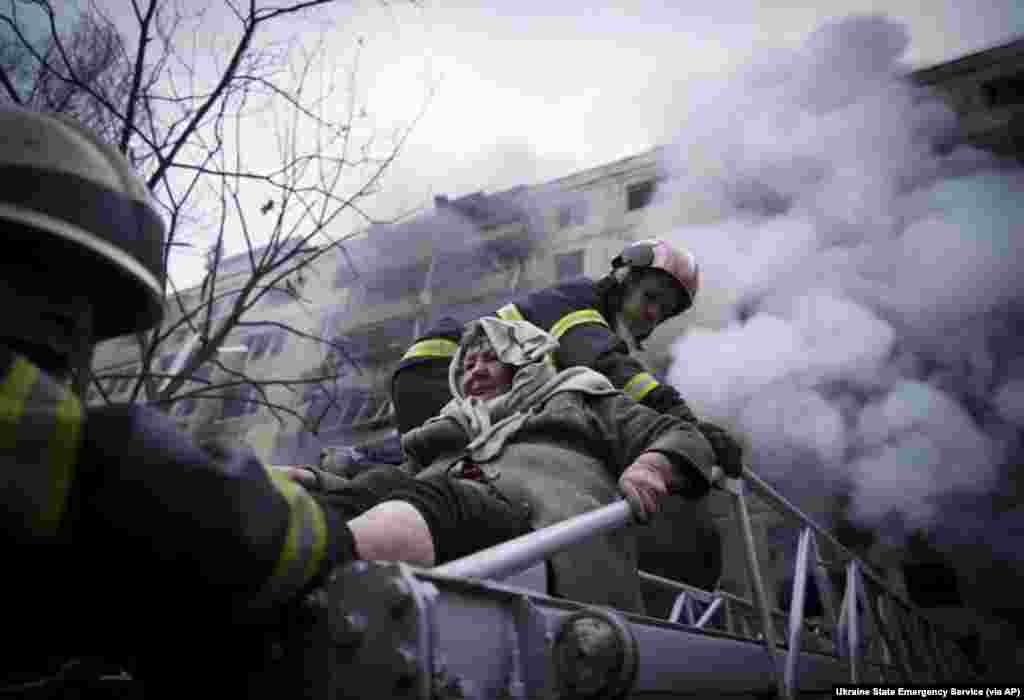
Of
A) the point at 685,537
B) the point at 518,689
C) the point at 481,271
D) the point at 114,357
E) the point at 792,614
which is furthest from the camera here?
the point at 114,357

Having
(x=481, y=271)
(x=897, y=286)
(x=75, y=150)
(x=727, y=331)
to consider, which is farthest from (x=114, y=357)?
(x=75, y=150)

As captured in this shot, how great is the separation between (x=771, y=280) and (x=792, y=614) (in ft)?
38.9

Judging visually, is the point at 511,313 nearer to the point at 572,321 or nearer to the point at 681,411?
the point at 572,321

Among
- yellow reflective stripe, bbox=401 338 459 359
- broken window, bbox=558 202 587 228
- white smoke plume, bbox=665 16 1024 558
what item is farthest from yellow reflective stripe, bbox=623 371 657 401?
broken window, bbox=558 202 587 228

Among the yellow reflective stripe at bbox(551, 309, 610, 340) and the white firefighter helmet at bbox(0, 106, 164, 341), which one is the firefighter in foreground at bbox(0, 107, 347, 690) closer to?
the white firefighter helmet at bbox(0, 106, 164, 341)

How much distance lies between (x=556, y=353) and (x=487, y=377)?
26.0 inches

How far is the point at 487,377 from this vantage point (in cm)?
272

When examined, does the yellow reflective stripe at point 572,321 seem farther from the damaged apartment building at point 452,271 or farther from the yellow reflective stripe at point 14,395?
the damaged apartment building at point 452,271

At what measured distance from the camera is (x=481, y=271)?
19.3 meters

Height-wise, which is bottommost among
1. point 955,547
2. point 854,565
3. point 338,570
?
point 338,570

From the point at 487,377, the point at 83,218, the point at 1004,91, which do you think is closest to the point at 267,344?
the point at 487,377

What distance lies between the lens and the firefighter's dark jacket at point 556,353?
3.15 m

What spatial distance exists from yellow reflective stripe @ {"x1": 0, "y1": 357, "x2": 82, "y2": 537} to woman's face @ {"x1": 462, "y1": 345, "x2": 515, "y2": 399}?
202 centimetres

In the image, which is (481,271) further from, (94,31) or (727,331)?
(94,31)
